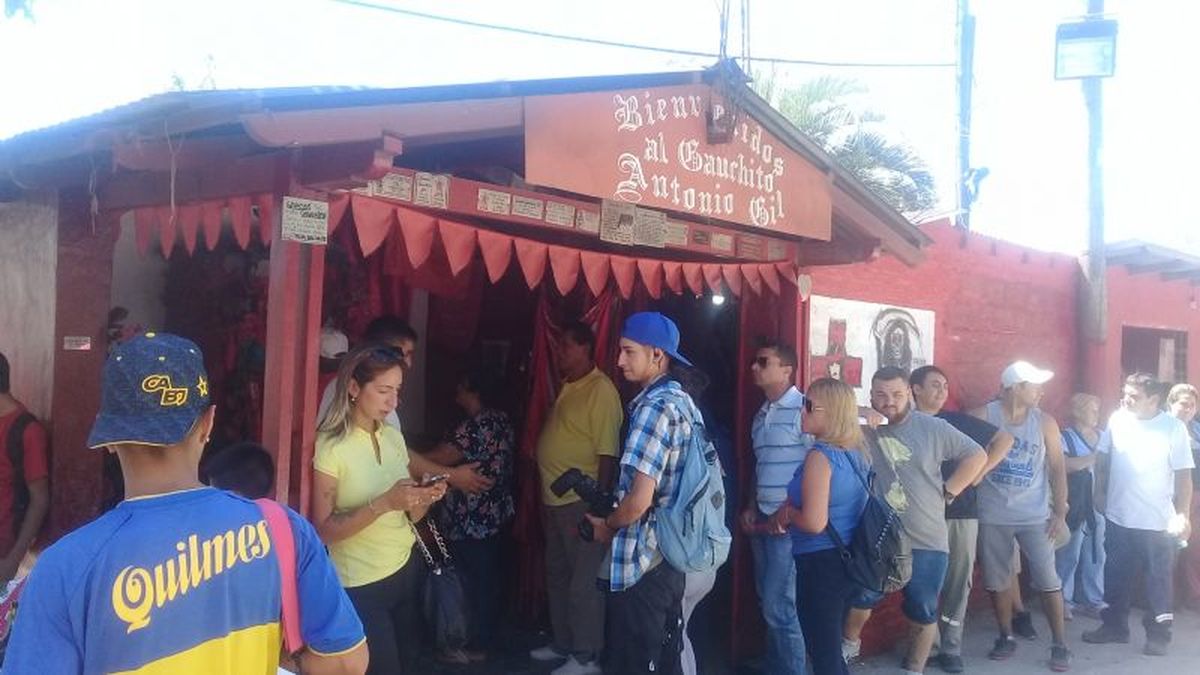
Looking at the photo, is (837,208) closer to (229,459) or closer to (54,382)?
(229,459)

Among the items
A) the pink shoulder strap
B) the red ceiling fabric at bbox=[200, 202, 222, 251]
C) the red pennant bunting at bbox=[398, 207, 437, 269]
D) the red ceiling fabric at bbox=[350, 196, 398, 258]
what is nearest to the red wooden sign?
the red pennant bunting at bbox=[398, 207, 437, 269]

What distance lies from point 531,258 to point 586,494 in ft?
3.52

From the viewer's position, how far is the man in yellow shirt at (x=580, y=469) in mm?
5016

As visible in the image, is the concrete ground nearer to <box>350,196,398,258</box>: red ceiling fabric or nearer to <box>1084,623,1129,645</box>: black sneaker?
<box>1084,623,1129,645</box>: black sneaker

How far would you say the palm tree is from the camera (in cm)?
1706

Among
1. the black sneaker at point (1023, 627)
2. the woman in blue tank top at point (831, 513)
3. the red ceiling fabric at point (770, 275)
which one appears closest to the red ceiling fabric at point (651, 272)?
the red ceiling fabric at point (770, 275)

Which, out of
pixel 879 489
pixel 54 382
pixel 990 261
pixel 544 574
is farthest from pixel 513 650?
pixel 990 261

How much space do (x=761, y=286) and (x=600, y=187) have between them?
78.8 inches

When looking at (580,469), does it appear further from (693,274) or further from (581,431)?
(693,274)

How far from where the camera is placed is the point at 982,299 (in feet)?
24.6

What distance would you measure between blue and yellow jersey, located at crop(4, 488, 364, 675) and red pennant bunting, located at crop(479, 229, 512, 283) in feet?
7.18

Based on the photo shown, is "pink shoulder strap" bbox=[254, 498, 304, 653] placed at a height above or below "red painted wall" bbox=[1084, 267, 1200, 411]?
below

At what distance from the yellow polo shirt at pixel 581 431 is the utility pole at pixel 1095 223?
5.22m

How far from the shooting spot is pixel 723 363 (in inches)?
241
